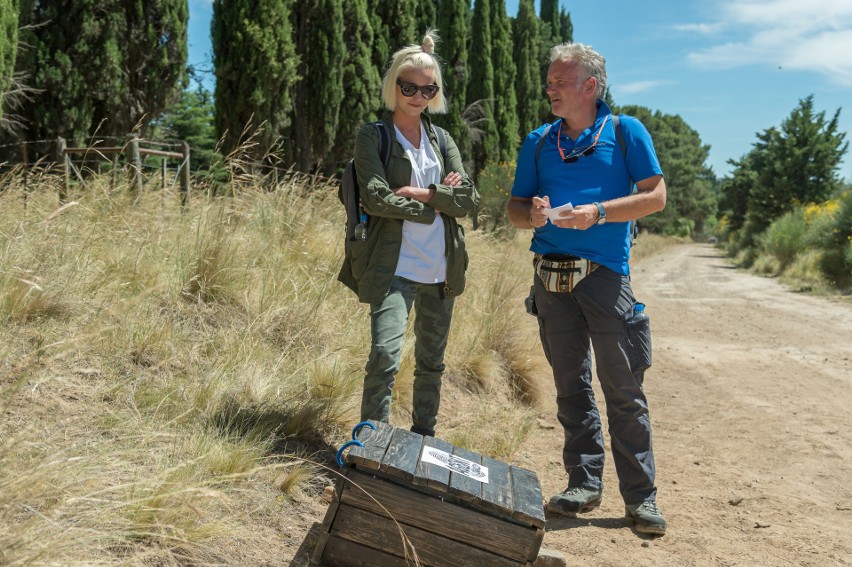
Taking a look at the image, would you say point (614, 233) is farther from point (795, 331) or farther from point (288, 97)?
point (288, 97)

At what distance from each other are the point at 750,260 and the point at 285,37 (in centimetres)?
2397

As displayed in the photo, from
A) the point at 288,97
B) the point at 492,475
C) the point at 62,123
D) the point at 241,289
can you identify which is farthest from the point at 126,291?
the point at 288,97

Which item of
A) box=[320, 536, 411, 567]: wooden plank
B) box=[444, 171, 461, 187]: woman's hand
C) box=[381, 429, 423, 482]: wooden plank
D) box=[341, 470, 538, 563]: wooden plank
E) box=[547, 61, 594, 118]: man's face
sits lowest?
box=[320, 536, 411, 567]: wooden plank

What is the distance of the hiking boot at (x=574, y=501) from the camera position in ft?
12.8

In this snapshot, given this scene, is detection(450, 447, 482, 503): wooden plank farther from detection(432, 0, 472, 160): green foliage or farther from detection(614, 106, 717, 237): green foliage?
detection(614, 106, 717, 237): green foliage

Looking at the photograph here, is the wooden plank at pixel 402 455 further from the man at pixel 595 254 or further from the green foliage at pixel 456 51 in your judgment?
the green foliage at pixel 456 51

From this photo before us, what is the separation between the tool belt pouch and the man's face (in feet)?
2.35

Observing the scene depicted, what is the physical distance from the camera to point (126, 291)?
473 cm

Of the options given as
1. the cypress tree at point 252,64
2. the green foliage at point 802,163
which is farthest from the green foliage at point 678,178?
the cypress tree at point 252,64

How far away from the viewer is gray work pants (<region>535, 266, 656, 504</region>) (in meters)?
3.75

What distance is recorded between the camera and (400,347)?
12.1ft

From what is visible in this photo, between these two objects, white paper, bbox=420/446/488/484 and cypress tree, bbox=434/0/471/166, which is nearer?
white paper, bbox=420/446/488/484

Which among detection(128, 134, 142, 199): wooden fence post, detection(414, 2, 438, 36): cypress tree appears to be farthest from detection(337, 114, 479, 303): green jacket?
detection(414, 2, 438, 36): cypress tree

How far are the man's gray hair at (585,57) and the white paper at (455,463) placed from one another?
6.17 feet
